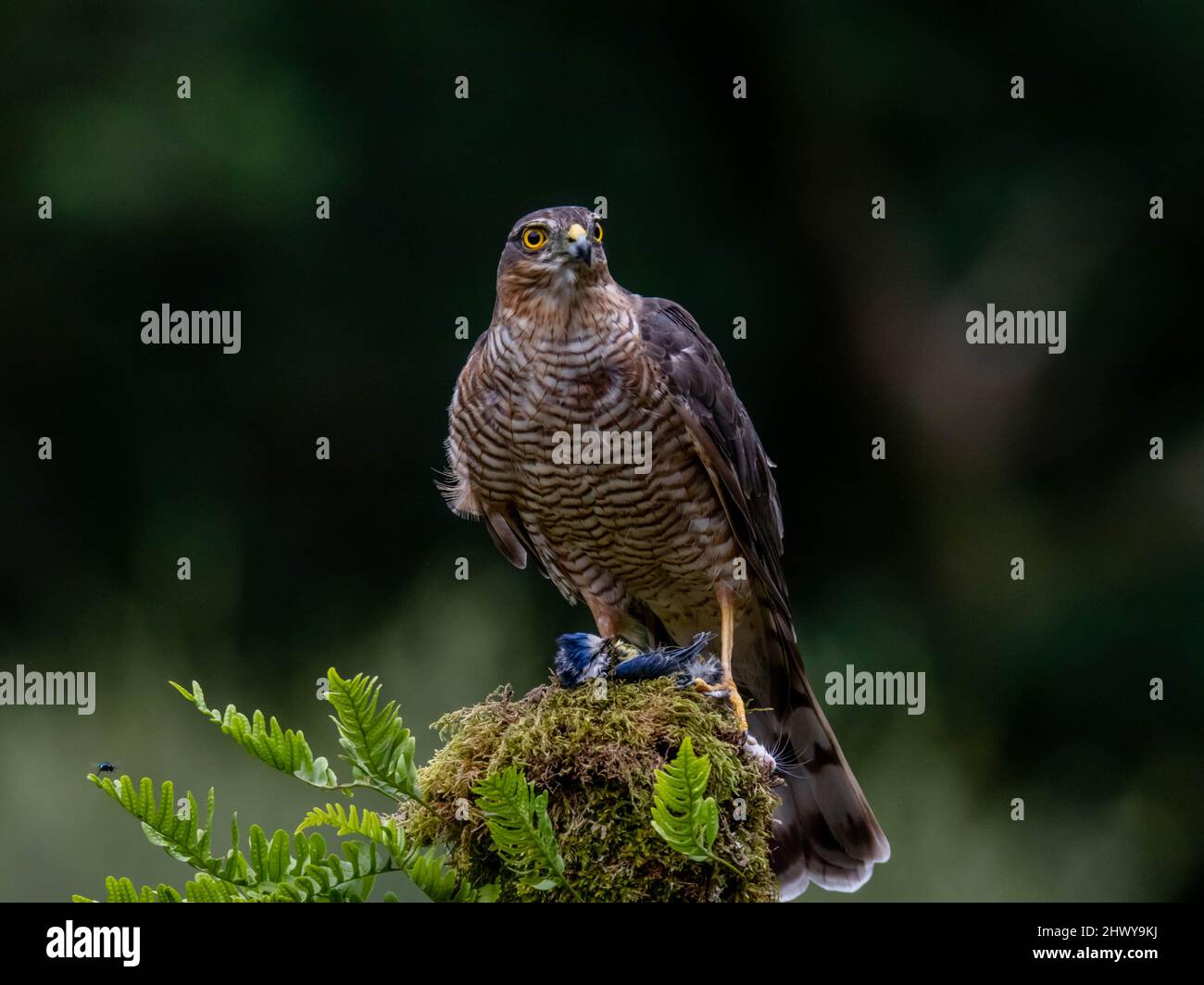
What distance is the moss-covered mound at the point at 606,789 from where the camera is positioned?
2.35 metres

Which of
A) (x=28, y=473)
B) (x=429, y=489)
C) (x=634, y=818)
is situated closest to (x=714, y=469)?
(x=634, y=818)

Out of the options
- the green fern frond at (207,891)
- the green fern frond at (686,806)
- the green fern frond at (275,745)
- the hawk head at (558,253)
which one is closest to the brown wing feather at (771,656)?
the hawk head at (558,253)

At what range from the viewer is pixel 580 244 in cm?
343

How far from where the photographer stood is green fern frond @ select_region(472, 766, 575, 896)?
214 centimetres

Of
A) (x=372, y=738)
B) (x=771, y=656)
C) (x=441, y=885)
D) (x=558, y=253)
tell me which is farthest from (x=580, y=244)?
(x=441, y=885)

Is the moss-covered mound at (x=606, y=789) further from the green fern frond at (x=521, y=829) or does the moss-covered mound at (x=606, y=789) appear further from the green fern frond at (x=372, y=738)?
the green fern frond at (x=372, y=738)

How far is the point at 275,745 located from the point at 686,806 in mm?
621

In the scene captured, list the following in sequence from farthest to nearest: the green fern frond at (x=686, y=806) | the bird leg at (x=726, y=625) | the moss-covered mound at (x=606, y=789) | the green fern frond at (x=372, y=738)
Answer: the bird leg at (x=726, y=625), the moss-covered mound at (x=606, y=789), the green fern frond at (x=372, y=738), the green fern frond at (x=686, y=806)

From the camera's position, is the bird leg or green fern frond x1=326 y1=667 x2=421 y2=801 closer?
green fern frond x1=326 y1=667 x2=421 y2=801

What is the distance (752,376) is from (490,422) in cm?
284

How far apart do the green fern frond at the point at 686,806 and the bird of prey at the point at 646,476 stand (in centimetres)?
131

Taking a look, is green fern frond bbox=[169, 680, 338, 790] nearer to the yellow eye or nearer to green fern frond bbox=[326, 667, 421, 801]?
green fern frond bbox=[326, 667, 421, 801]

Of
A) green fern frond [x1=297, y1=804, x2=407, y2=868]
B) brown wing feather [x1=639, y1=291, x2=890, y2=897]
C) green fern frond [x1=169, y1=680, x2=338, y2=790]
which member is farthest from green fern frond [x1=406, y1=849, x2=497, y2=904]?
brown wing feather [x1=639, y1=291, x2=890, y2=897]

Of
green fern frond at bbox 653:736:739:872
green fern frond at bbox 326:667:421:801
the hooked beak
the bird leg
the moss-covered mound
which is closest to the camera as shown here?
green fern frond at bbox 653:736:739:872
